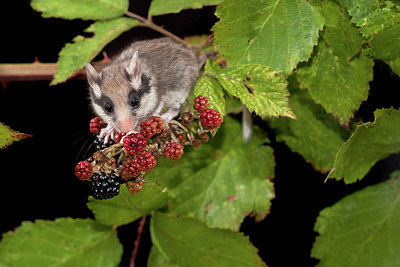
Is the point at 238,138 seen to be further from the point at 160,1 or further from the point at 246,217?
the point at 160,1

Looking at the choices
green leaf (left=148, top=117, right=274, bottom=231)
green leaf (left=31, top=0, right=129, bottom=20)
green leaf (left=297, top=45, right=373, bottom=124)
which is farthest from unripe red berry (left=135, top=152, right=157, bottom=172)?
green leaf (left=31, top=0, right=129, bottom=20)

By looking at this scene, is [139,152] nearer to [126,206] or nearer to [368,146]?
[126,206]

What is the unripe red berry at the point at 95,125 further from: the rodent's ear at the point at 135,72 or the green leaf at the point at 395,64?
the green leaf at the point at 395,64

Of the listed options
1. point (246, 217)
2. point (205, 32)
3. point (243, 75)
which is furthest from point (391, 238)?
point (205, 32)

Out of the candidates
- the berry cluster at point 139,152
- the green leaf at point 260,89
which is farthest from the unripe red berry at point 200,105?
the green leaf at point 260,89

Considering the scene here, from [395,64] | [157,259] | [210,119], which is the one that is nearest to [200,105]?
[210,119]

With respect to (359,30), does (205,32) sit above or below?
below
